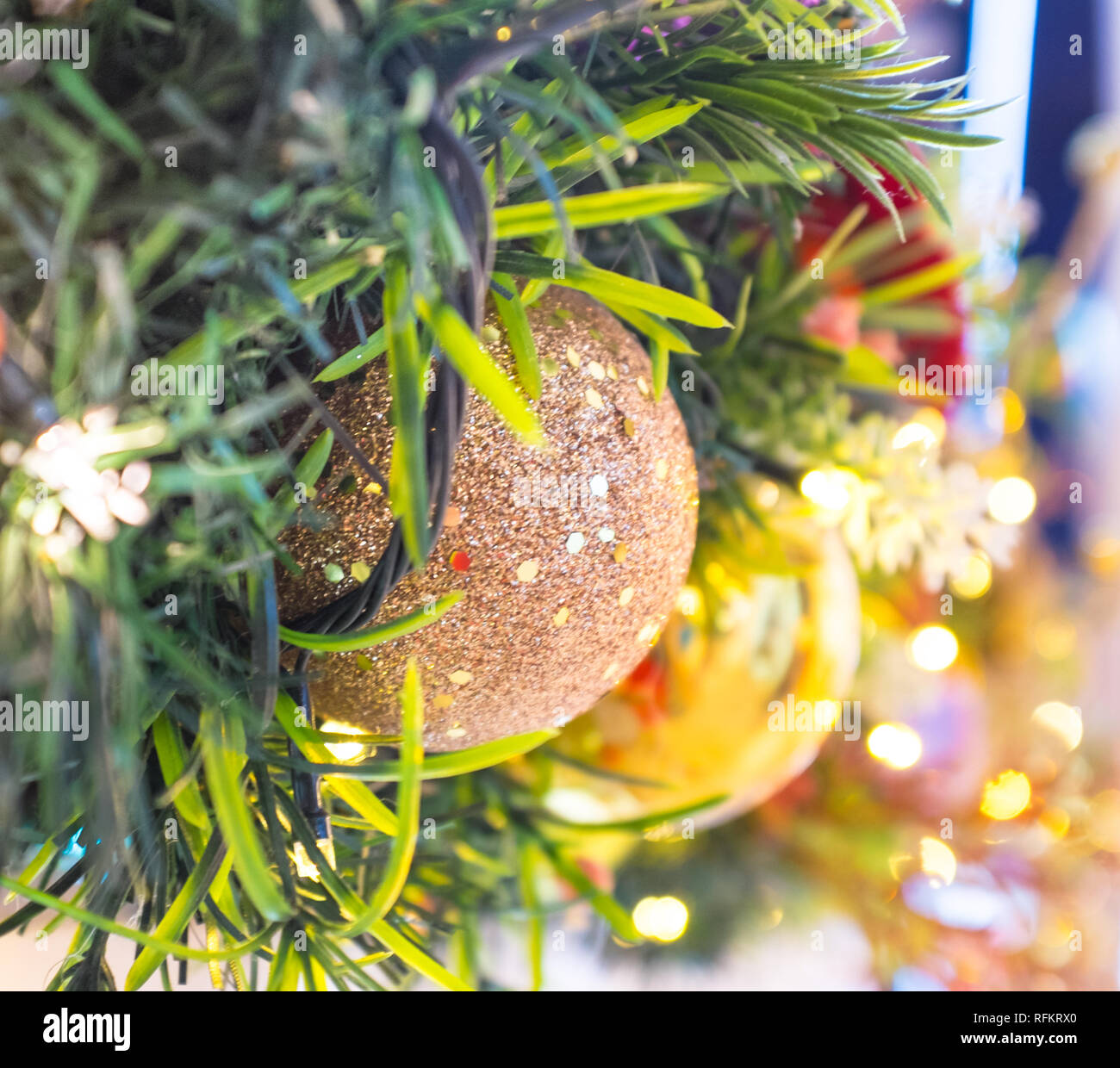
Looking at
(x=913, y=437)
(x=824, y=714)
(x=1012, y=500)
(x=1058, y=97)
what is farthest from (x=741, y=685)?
(x=1058, y=97)

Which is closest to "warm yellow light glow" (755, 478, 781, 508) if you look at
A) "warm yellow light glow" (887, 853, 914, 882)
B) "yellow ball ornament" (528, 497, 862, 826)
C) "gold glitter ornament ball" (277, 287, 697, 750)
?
"yellow ball ornament" (528, 497, 862, 826)

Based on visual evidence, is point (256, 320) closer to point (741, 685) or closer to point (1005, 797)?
point (741, 685)

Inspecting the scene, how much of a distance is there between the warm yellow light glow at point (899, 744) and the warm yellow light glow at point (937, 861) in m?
0.05

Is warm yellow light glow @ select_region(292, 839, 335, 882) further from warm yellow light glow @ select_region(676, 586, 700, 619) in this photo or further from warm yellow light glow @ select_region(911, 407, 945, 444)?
warm yellow light glow @ select_region(911, 407, 945, 444)

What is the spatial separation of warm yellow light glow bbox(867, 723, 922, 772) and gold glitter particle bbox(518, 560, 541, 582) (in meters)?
0.37

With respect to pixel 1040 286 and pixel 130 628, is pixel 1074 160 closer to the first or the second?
pixel 1040 286

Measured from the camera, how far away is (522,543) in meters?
0.21

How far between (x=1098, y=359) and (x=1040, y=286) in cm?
8

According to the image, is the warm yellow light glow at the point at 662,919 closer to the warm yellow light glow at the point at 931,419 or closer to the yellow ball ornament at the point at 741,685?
the yellow ball ornament at the point at 741,685

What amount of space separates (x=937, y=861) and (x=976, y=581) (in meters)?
0.17

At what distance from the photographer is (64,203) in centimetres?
16

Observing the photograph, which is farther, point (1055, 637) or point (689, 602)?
point (1055, 637)

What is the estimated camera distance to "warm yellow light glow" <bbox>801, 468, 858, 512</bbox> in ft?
1.32

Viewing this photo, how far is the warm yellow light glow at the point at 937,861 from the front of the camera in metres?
0.51
